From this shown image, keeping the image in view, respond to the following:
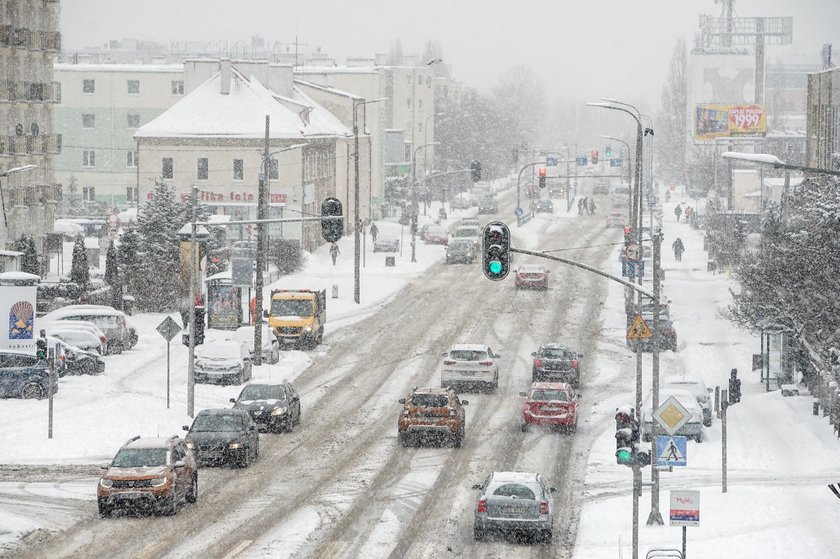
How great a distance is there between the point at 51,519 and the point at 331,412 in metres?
16.3

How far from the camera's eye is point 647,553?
25.8m

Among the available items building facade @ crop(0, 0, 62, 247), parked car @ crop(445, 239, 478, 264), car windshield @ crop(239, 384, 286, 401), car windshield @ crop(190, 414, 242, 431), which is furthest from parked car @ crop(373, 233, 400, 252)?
car windshield @ crop(190, 414, 242, 431)

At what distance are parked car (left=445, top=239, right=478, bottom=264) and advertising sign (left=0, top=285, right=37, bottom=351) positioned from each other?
149 feet

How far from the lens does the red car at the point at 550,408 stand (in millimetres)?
41812

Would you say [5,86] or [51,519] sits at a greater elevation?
[5,86]

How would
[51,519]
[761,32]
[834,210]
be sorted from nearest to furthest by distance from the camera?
1. [51,519]
2. [834,210]
3. [761,32]

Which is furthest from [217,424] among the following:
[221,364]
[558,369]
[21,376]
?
[558,369]

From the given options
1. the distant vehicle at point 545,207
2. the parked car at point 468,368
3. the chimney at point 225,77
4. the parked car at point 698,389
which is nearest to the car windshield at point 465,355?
the parked car at point 468,368

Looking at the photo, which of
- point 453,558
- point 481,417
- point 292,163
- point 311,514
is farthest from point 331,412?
point 292,163

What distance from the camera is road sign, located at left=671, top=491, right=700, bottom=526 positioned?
79.1 ft

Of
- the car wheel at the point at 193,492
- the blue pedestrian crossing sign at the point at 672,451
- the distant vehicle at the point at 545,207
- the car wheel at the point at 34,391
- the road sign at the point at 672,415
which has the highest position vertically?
the distant vehicle at the point at 545,207

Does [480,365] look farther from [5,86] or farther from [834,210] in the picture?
[5,86]

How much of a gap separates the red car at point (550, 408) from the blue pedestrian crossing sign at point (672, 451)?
46.3 ft

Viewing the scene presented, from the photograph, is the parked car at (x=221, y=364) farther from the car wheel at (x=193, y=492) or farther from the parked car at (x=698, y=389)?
the car wheel at (x=193, y=492)
